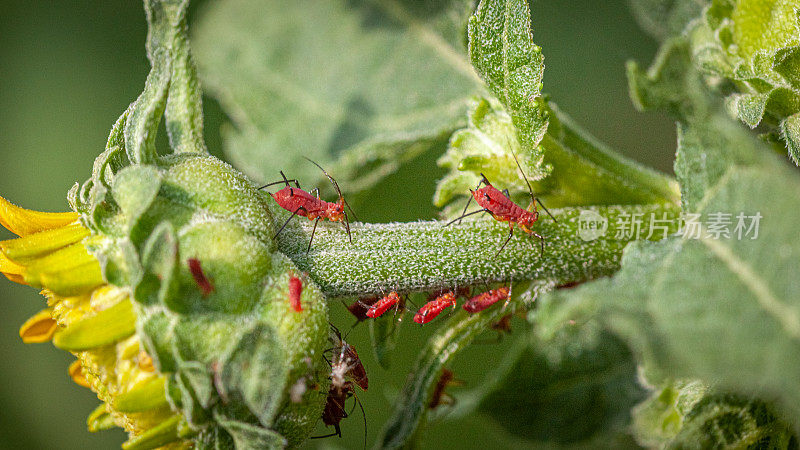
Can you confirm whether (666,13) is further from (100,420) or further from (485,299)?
(100,420)

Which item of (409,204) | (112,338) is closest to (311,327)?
(112,338)

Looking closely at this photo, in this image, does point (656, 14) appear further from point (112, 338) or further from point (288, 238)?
point (112, 338)

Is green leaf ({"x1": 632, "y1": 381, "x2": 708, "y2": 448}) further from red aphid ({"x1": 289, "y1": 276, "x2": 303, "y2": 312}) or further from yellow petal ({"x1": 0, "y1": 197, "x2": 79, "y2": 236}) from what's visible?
yellow petal ({"x1": 0, "y1": 197, "x2": 79, "y2": 236})

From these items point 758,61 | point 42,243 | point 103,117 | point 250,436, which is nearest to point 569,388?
point 758,61

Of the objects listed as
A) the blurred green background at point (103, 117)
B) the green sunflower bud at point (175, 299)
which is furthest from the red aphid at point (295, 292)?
the blurred green background at point (103, 117)

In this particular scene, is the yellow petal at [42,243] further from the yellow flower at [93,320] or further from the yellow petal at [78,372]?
the yellow petal at [78,372]

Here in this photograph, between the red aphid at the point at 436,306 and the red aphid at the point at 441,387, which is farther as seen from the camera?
the red aphid at the point at 441,387

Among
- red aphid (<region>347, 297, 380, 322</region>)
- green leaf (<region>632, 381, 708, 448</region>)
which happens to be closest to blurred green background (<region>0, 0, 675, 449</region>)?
red aphid (<region>347, 297, 380, 322</region>)
